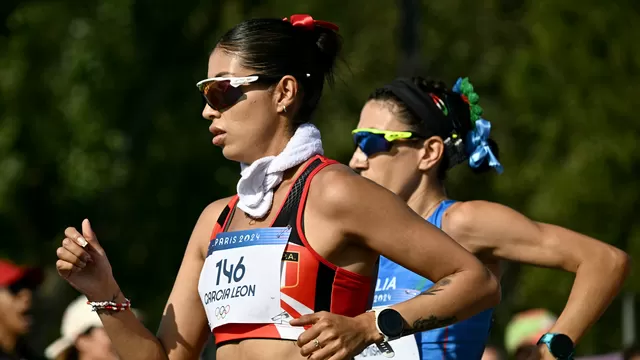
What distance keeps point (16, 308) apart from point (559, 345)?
3.50m

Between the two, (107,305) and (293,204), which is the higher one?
(293,204)

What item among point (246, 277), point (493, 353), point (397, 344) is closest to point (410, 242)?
point (246, 277)

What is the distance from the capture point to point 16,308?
7.18 meters

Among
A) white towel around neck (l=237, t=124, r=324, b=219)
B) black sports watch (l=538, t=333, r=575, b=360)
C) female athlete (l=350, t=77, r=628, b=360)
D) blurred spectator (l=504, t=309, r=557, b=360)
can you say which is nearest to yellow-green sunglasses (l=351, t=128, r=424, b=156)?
female athlete (l=350, t=77, r=628, b=360)

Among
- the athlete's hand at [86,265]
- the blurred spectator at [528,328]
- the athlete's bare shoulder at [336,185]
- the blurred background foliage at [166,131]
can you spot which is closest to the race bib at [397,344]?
the athlete's bare shoulder at [336,185]

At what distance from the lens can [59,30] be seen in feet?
60.6

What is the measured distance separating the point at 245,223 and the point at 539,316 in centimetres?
592

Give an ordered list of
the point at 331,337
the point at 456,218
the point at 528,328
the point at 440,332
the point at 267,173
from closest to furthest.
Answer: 1. the point at 331,337
2. the point at 267,173
3. the point at 440,332
4. the point at 456,218
5. the point at 528,328

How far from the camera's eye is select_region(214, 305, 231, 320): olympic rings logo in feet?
13.1

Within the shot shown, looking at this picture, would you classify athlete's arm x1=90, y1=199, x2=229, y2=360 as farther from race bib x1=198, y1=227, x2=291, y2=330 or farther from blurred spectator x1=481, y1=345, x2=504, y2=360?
blurred spectator x1=481, y1=345, x2=504, y2=360

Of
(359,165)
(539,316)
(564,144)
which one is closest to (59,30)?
(564,144)

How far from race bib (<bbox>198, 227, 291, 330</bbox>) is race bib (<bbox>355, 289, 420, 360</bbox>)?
0.78 metres

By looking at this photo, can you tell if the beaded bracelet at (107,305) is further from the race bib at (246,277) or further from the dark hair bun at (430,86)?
the dark hair bun at (430,86)

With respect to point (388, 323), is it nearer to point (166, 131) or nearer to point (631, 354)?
point (631, 354)
